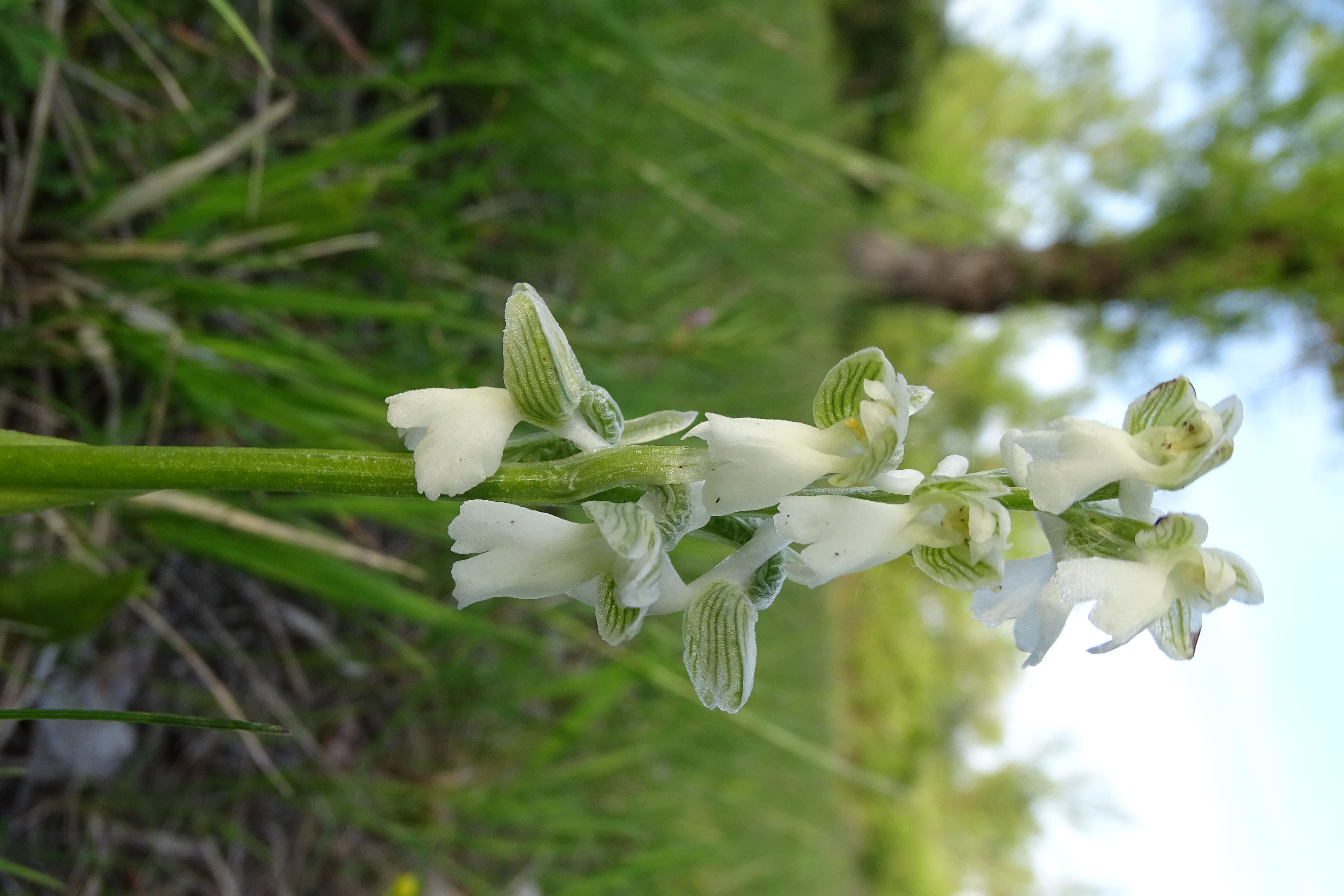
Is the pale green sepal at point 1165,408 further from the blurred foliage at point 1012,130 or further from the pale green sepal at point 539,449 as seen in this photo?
the blurred foliage at point 1012,130

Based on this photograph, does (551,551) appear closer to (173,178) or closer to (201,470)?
(201,470)

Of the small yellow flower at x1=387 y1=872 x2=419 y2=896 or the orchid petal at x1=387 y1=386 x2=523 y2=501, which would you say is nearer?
the orchid petal at x1=387 y1=386 x2=523 y2=501

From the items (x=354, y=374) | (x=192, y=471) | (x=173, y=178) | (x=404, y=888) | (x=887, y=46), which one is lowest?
(x=404, y=888)

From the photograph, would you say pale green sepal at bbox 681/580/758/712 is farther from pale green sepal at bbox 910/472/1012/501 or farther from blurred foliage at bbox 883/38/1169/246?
blurred foliage at bbox 883/38/1169/246

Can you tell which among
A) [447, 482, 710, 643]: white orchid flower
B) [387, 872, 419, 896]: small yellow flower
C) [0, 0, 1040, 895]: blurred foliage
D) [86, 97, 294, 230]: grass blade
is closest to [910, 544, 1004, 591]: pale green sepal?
[447, 482, 710, 643]: white orchid flower

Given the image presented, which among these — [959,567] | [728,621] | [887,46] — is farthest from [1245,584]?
[887,46]

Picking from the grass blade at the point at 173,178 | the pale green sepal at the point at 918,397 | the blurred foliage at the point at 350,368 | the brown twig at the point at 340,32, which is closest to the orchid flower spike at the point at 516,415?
the pale green sepal at the point at 918,397
